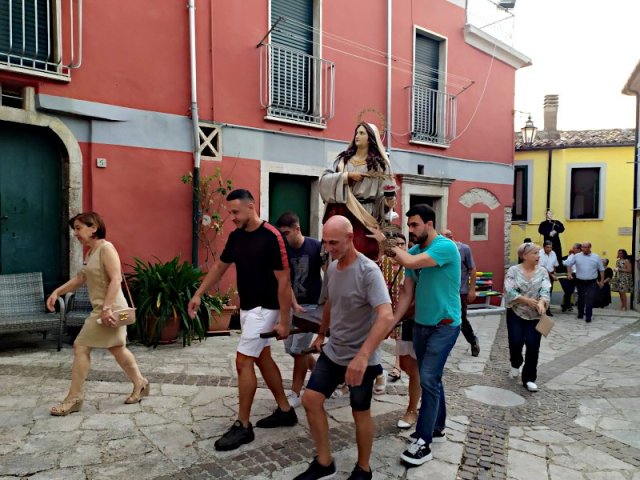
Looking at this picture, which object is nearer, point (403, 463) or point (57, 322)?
point (403, 463)

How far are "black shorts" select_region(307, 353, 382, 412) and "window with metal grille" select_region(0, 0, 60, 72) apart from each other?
5.86 meters

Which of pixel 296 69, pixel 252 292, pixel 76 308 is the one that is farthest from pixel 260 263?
pixel 296 69

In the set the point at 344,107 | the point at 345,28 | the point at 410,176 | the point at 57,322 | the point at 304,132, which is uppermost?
the point at 345,28

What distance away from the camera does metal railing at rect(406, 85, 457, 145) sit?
37.1ft

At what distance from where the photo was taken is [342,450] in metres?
3.70

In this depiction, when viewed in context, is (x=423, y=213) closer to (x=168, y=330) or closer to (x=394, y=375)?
(x=394, y=375)

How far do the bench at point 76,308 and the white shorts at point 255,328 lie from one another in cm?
354

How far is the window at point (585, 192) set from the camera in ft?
66.0

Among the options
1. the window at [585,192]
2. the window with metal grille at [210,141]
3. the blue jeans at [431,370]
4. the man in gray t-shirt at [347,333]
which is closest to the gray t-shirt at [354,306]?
the man in gray t-shirt at [347,333]

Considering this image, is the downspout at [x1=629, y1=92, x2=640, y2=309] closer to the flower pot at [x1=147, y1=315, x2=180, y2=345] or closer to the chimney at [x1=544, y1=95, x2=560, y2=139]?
the chimney at [x1=544, y1=95, x2=560, y2=139]

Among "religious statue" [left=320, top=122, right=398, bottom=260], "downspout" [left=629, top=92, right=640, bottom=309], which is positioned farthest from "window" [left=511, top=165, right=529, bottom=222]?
"religious statue" [left=320, top=122, right=398, bottom=260]

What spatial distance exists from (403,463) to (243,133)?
20.9 feet

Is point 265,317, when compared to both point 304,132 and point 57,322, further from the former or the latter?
point 304,132

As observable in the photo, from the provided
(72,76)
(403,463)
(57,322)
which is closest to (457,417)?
(403,463)
